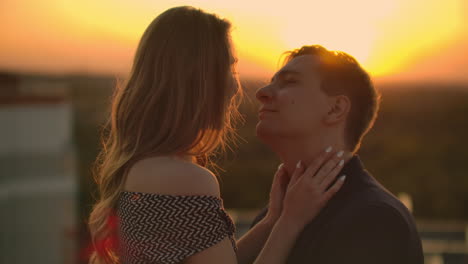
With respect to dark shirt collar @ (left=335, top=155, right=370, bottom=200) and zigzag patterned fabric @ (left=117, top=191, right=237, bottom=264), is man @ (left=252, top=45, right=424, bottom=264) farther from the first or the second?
zigzag patterned fabric @ (left=117, top=191, right=237, bottom=264)

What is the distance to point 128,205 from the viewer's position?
1.95 m

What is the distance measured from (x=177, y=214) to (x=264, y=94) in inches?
32.1

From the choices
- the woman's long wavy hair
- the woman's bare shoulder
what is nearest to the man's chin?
the woman's long wavy hair

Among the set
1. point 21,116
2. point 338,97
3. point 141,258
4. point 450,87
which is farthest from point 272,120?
Answer: point 450,87

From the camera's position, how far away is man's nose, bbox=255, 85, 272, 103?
2521 millimetres

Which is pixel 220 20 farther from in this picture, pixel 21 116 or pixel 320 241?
pixel 21 116

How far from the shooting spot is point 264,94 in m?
2.52

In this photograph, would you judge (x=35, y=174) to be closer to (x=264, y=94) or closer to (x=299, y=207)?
(x=264, y=94)

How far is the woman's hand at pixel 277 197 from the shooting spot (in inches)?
104

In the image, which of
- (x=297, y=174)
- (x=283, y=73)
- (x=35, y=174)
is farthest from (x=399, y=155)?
(x=297, y=174)

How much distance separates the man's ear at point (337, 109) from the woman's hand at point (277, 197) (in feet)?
1.16

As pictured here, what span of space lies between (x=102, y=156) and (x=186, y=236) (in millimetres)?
685

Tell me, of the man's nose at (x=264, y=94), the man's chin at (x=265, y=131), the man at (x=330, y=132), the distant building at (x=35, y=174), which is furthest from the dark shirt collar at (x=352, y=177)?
the distant building at (x=35, y=174)

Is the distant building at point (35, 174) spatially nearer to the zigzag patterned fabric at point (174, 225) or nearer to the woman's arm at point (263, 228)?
the woman's arm at point (263, 228)
